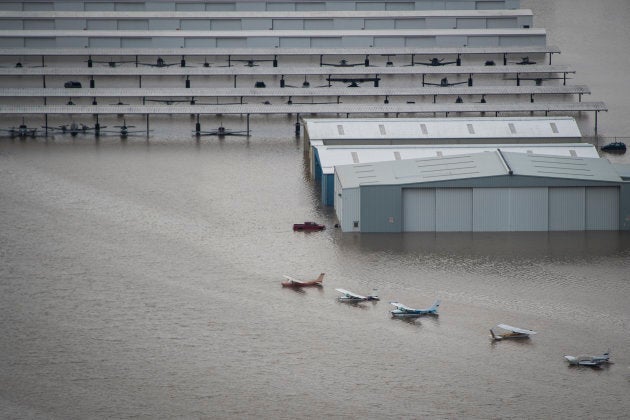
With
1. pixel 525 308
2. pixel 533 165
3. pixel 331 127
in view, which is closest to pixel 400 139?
pixel 331 127

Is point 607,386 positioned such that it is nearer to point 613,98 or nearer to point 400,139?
point 400,139

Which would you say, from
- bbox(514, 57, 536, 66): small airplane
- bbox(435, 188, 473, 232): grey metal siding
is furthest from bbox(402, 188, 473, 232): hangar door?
bbox(514, 57, 536, 66): small airplane

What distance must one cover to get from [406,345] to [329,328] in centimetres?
234

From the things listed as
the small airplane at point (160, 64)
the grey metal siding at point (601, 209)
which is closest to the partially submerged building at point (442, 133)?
the grey metal siding at point (601, 209)

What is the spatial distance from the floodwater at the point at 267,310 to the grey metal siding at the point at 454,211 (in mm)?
504

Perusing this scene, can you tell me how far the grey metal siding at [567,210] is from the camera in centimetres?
4222

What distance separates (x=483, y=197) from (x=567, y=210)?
116 inches

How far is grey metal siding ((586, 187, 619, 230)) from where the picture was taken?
139 feet

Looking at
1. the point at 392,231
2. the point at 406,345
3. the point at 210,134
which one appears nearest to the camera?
the point at 406,345

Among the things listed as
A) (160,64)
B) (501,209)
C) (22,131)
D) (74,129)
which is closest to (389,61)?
(160,64)

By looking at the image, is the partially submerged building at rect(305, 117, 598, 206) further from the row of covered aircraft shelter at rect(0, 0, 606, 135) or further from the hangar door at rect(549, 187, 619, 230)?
the row of covered aircraft shelter at rect(0, 0, 606, 135)

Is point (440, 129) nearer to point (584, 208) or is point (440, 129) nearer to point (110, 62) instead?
point (584, 208)

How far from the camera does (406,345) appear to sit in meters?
31.3

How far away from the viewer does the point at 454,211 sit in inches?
1658
